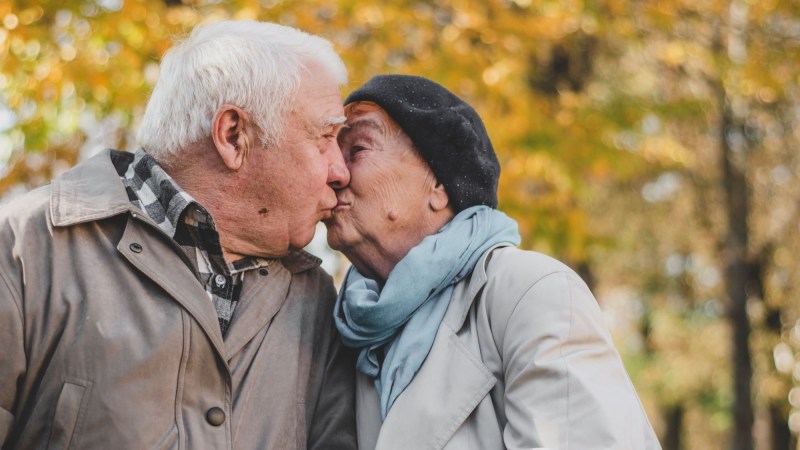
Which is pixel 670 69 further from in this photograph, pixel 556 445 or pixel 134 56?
pixel 556 445

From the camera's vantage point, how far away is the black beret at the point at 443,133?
2.74 metres

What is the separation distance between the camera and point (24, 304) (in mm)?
2178

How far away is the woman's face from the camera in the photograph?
2766 mm

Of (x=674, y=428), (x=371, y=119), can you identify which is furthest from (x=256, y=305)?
(x=674, y=428)

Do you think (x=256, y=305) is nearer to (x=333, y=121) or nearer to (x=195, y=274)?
(x=195, y=274)

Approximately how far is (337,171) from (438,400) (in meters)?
0.78

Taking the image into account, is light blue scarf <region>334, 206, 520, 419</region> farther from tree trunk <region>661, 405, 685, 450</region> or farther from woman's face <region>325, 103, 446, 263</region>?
tree trunk <region>661, 405, 685, 450</region>

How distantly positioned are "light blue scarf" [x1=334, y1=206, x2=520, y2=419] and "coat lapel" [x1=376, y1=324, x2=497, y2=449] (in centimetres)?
4

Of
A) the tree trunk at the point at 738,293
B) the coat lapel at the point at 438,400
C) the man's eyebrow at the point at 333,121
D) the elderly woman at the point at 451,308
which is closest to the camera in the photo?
the elderly woman at the point at 451,308

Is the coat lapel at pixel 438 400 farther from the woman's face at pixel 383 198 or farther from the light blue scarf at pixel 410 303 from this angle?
the woman's face at pixel 383 198

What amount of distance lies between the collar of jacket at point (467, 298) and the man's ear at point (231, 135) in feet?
2.44

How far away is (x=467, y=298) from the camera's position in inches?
99.4

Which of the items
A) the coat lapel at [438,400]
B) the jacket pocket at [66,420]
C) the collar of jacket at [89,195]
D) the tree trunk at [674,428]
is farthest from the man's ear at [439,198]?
Answer: the tree trunk at [674,428]

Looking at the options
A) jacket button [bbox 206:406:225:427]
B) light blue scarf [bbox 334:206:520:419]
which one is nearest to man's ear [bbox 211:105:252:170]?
light blue scarf [bbox 334:206:520:419]
